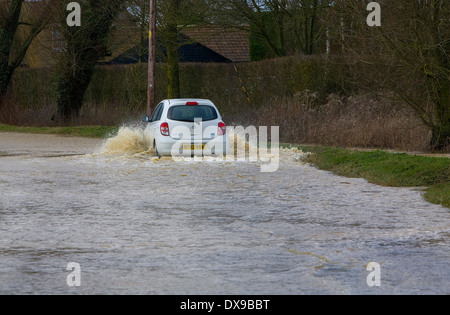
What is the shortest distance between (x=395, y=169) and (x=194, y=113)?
575cm

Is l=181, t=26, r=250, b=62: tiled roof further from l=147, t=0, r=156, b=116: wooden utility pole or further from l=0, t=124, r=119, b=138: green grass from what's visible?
l=147, t=0, r=156, b=116: wooden utility pole

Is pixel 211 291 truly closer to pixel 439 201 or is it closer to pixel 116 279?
pixel 116 279

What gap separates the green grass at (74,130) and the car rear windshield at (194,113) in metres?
12.9

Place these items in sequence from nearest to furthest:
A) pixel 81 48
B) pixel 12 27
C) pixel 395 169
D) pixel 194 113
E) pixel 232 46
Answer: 1. pixel 395 169
2. pixel 194 113
3. pixel 81 48
4. pixel 12 27
5. pixel 232 46

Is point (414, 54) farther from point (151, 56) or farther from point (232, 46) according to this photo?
point (232, 46)

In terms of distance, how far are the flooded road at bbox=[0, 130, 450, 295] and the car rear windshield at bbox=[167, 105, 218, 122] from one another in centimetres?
260

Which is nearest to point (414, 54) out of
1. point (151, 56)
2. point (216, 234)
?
point (216, 234)

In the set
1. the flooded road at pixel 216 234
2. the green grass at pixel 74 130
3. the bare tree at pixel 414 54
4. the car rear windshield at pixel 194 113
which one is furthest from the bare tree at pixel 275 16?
the flooded road at pixel 216 234

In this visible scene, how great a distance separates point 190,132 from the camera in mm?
20359

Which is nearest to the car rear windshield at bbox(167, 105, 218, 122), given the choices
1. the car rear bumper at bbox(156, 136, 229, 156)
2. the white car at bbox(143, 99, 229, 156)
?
the white car at bbox(143, 99, 229, 156)

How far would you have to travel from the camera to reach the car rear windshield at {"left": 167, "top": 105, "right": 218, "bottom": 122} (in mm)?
20625

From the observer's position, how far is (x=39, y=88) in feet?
153

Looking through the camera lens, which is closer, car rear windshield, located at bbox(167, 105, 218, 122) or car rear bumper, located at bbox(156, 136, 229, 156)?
car rear bumper, located at bbox(156, 136, 229, 156)

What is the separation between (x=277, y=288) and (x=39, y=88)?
41.2 metres
